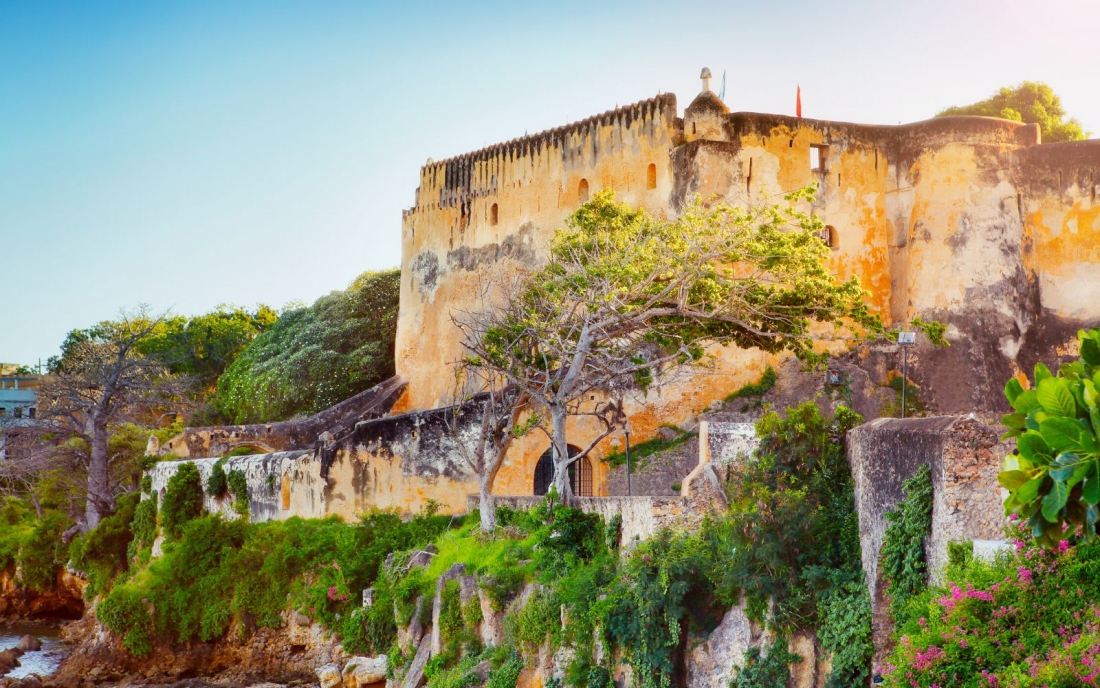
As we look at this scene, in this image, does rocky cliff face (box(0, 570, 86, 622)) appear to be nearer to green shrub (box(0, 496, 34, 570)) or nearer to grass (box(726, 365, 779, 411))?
green shrub (box(0, 496, 34, 570))

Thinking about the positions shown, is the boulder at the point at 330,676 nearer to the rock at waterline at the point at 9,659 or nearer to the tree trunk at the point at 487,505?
the tree trunk at the point at 487,505

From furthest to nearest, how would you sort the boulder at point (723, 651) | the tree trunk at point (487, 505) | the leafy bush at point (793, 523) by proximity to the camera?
the tree trunk at point (487, 505) → the boulder at point (723, 651) → the leafy bush at point (793, 523)

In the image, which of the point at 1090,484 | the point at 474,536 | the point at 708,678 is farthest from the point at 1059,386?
the point at 474,536

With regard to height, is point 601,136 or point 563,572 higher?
point 601,136

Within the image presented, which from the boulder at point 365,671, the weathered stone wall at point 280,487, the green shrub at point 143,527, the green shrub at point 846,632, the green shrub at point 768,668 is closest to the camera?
the green shrub at point 846,632

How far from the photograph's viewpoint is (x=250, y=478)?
23.2 meters

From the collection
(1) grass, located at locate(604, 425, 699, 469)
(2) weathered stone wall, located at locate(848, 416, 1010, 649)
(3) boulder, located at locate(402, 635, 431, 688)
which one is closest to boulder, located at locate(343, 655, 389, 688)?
(3) boulder, located at locate(402, 635, 431, 688)

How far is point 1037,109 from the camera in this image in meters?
26.8

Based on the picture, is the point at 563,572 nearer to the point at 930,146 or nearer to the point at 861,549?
the point at 861,549

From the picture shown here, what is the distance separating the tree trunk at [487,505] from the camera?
1761cm

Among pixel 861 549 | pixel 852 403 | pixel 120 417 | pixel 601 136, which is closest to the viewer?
pixel 861 549

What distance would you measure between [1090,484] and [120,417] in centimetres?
2467

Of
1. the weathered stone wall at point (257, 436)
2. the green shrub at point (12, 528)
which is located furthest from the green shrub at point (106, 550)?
the green shrub at point (12, 528)

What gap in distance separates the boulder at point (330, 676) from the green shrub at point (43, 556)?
38.2 ft
